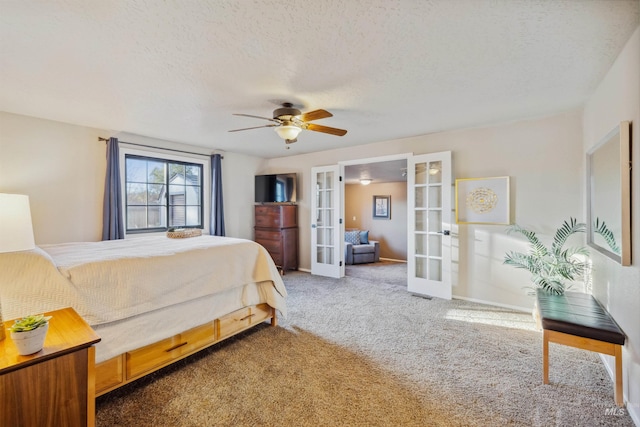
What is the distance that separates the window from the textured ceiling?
1134 mm

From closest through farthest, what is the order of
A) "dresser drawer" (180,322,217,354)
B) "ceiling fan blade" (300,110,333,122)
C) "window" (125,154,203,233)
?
"dresser drawer" (180,322,217,354) < "ceiling fan blade" (300,110,333,122) < "window" (125,154,203,233)

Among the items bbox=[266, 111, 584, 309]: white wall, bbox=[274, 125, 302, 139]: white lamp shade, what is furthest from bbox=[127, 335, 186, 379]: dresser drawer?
bbox=[266, 111, 584, 309]: white wall

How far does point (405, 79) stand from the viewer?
2.34 m

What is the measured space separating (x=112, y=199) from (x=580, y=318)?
16.6 feet

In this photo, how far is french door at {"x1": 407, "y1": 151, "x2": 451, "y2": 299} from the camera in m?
3.90

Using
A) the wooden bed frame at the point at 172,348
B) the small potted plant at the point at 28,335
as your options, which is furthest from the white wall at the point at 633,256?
the small potted plant at the point at 28,335

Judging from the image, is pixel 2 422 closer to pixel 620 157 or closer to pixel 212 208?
pixel 620 157

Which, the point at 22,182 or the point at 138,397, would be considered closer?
the point at 138,397

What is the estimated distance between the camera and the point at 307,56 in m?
1.99

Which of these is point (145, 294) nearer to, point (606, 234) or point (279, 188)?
point (606, 234)

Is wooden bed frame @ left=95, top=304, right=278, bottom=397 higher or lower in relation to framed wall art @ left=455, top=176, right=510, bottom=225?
lower

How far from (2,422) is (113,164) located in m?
3.51

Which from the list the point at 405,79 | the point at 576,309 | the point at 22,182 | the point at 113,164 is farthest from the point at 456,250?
the point at 22,182

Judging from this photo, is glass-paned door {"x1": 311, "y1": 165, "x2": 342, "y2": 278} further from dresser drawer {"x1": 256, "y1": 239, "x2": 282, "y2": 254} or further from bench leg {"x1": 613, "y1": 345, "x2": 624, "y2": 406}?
bench leg {"x1": 613, "y1": 345, "x2": 624, "y2": 406}
